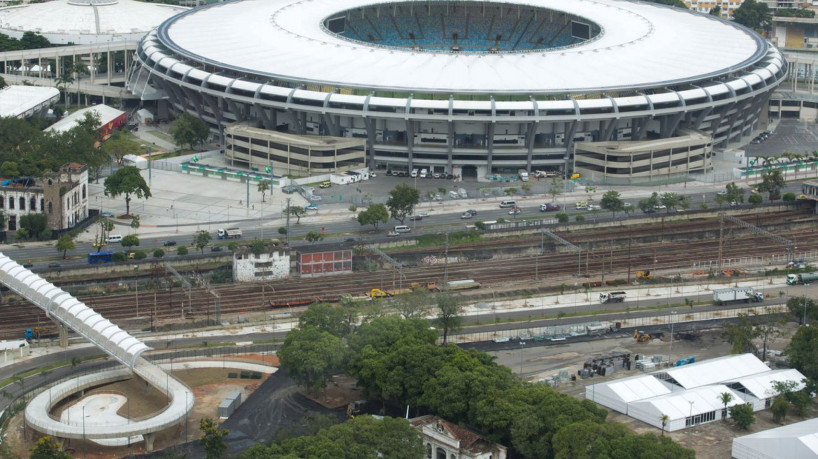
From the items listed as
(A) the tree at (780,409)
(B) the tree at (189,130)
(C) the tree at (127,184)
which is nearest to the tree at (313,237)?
(C) the tree at (127,184)

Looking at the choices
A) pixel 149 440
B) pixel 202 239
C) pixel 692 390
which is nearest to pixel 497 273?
→ pixel 202 239

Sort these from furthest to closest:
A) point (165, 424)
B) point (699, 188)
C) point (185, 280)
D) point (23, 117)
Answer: point (23, 117), point (699, 188), point (185, 280), point (165, 424)

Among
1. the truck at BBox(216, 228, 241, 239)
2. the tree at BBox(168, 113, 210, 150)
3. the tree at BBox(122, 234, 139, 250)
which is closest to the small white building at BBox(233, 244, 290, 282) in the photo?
the truck at BBox(216, 228, 241, 239)

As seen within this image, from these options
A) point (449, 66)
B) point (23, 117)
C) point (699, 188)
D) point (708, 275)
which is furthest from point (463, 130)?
point (23, 117)

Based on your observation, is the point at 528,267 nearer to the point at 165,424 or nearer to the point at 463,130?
the point at 463,130

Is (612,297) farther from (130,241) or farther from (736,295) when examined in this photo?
(130,241)

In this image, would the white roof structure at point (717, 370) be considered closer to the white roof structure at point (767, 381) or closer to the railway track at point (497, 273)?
the white roof structure at point (767, 381)

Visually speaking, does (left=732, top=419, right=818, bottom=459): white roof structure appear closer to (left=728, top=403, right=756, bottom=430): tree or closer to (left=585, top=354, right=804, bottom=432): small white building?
(left=728, top=403, right=756, bottom=430): tree
